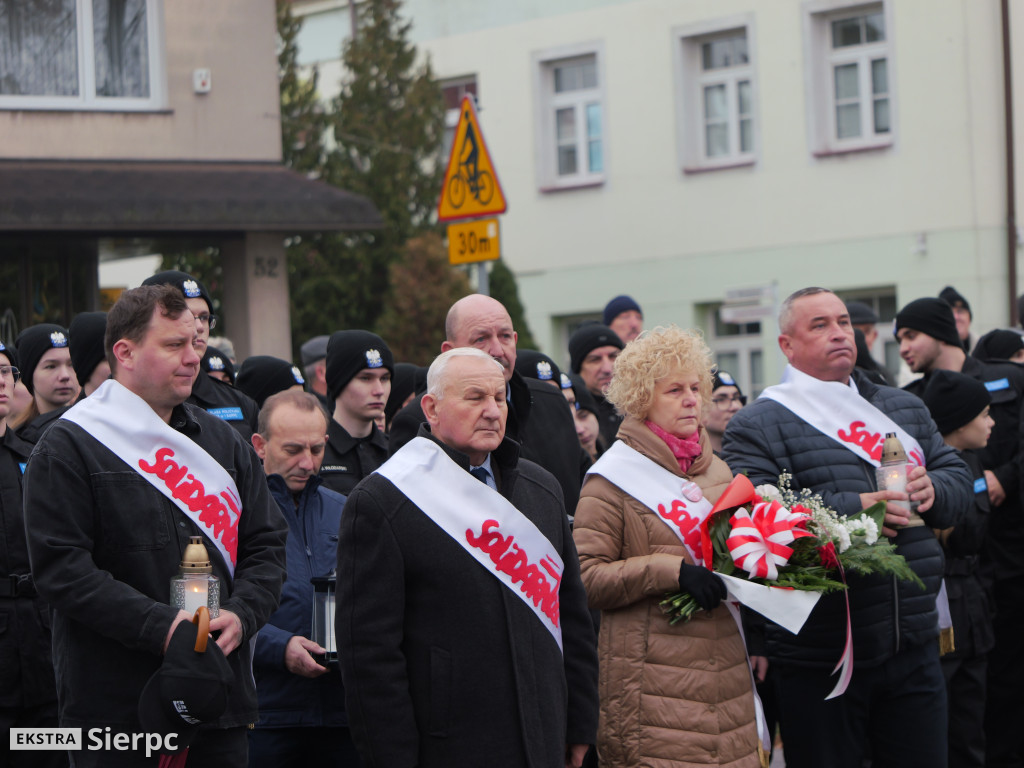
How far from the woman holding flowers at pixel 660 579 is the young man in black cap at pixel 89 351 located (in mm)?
2174

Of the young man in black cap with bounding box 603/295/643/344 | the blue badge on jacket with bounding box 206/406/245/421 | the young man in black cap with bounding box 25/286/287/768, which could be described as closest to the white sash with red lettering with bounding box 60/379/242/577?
the young man in black cap with bounding box 25/286/287/768

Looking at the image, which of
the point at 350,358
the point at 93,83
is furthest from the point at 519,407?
the point at 93,83

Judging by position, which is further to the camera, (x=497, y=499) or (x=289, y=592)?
(x=289, y=592)

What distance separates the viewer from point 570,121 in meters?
22.8

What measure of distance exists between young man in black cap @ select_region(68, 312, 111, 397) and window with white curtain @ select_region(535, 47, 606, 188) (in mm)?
16542

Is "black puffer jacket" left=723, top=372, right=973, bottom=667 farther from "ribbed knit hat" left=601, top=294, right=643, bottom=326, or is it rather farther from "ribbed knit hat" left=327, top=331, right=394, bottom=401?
"ribbed knit hat" left=601, top=294, right=643, bottom=326

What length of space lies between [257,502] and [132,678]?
735 millimetres

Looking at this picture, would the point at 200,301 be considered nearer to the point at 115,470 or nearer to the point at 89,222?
the point at 115,470

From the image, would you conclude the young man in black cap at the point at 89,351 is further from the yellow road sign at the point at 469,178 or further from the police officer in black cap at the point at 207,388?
the yellow road sign at the point at 469,178

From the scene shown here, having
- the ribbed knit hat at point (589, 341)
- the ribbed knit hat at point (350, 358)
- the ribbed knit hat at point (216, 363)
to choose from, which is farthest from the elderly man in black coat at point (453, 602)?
the ribbed knit hat at point (589, 341)

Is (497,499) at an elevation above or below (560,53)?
below

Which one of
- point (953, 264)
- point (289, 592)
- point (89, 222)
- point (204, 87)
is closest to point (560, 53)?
point (953, 264)

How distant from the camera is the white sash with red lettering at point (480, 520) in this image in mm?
4500

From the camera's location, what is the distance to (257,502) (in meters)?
4.83
